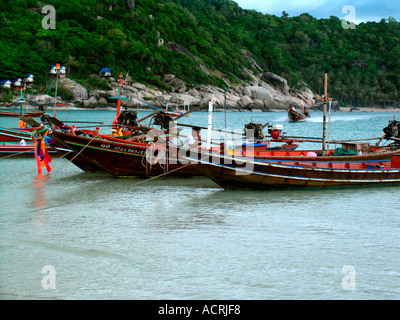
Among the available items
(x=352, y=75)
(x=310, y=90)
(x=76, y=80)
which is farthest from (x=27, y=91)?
(x=352, y=75)

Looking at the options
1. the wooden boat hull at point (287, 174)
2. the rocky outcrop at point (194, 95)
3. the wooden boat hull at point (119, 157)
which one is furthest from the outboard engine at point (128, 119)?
the rocky outcrop at point (194, 95)

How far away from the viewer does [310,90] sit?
154500 millimetres

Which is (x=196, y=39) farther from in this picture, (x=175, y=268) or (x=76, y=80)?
(x=175, y=268)

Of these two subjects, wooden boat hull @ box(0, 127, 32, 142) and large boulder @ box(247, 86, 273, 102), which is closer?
wooden boat hull @ box(0, 127, 32, 142)

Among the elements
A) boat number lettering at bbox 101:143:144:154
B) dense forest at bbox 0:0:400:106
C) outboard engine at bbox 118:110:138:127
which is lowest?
boat number lettering at bbox 101:143:144:154

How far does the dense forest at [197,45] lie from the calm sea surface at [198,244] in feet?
276

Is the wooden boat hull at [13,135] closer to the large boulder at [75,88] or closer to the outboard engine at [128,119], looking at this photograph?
the outboard engine at [128,119]

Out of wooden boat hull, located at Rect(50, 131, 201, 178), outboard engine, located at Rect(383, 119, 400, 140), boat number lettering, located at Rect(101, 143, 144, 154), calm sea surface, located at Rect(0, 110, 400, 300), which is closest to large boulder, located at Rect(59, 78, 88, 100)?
wooden boat hull, located at Rect(50, 131, 201, 178)

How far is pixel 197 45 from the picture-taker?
129625 mm

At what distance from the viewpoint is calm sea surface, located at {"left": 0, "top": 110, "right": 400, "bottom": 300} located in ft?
22.1

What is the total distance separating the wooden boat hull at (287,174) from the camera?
13.3 metres

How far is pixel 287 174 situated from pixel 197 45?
11984 centimetres

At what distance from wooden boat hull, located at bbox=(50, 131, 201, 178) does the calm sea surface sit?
1.81 metres

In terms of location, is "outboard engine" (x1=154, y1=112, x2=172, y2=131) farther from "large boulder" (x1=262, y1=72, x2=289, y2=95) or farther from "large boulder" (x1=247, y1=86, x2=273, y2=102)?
"large boulder" (x1=262, y1=72, x2=289, y2=95)
